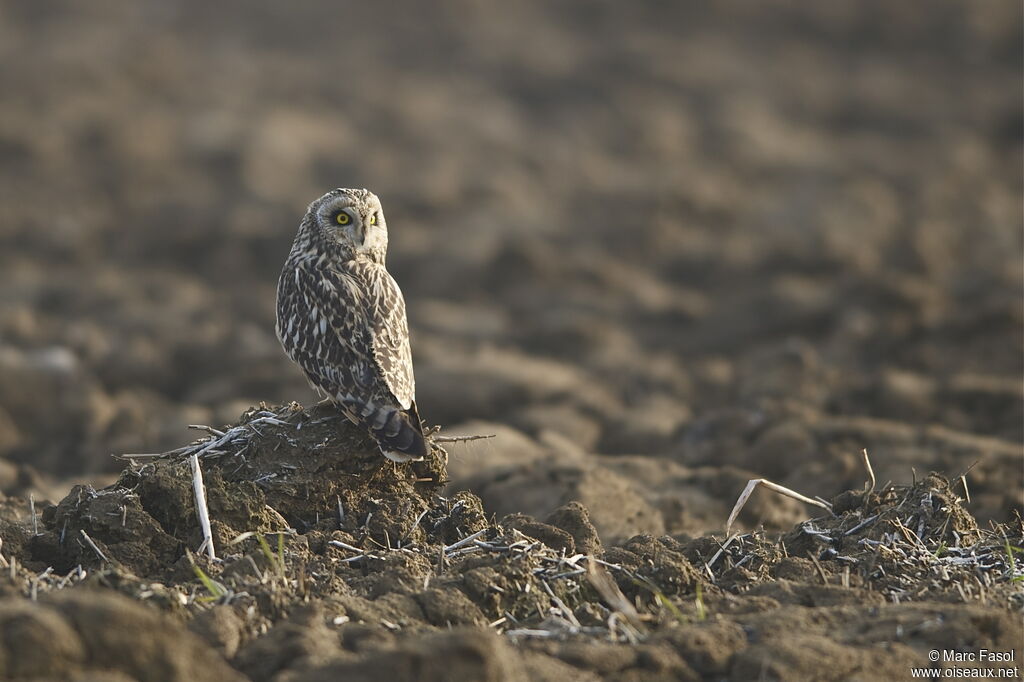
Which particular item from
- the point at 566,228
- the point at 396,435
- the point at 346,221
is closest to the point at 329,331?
the point at 346,221

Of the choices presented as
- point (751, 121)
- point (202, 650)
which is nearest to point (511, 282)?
point (751, 121)

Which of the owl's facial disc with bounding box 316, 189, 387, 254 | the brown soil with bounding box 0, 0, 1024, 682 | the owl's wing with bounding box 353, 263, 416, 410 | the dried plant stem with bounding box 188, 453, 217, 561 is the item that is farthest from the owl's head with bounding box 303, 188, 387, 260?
the dried plant stem with bounding box 188, 453, 217, 561

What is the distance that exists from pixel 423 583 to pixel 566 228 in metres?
12.5

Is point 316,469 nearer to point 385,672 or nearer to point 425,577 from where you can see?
point 425,577

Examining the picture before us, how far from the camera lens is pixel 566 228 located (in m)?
17.6

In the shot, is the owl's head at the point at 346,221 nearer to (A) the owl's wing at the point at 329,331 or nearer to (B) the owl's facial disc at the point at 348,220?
(B) the owl's facial disc at the point at 348,220

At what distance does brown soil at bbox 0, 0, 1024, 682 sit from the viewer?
197 inches

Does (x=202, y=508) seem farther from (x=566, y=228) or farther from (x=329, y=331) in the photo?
(x=566, y=228)

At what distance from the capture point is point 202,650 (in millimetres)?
4191

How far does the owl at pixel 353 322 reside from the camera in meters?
6.20

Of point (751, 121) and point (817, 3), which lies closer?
point (751, 121)

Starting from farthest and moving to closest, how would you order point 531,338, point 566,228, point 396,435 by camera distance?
1. point 566,228
2. point 531,338
3. point 396,435

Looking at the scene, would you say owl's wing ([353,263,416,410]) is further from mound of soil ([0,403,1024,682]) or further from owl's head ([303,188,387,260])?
mound of soil ([0,403,1024,682])

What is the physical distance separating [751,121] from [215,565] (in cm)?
1790
